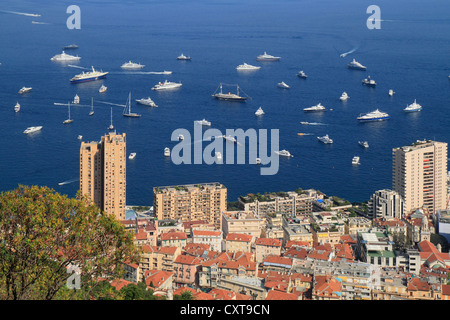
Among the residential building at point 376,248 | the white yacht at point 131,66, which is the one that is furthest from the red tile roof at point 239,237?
the white yacht at point 131,66

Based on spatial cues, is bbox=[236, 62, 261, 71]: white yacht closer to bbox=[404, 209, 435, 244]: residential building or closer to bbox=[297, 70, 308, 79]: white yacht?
bbox=[297, 70, 308, 79]: white yacht

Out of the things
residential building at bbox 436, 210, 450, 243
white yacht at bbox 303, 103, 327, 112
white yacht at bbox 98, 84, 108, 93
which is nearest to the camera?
residential building at bbox 436, 210, 450, 243

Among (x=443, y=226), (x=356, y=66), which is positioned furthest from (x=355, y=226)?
(x=356, y=66)

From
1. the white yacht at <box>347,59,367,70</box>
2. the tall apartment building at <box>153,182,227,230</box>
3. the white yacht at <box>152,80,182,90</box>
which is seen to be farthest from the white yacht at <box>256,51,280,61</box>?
the tall apartment building at <box>153,182,227,230</box>

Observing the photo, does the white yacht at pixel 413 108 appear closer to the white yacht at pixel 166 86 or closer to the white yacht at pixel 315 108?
the white yacht at pixel 315 108

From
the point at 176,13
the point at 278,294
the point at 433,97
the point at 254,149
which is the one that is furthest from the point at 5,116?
the point at 176,13

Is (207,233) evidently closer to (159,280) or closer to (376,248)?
(159,280)
